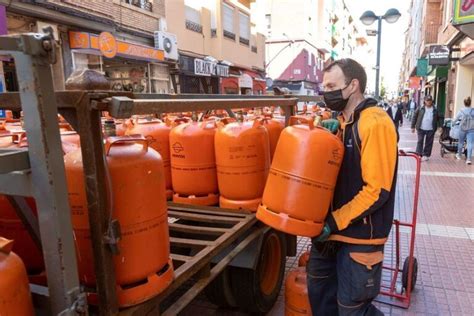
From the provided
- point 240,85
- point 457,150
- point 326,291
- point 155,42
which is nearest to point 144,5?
point 155,42

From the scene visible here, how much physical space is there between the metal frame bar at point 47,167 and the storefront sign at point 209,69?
52.3 feet

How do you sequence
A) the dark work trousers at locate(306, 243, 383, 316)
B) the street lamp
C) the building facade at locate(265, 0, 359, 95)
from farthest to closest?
1. the building facade at locate(265, 0, 359, 95)
2. the street lamp
3. the dark work trousers at locate(306, 243, 383, 316)

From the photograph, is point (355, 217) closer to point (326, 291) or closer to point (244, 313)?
point (326, 291)

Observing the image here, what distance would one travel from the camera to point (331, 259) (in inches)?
107

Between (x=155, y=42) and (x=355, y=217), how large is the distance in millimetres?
13360

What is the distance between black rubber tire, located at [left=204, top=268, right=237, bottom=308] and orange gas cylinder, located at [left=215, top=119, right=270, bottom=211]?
64cm

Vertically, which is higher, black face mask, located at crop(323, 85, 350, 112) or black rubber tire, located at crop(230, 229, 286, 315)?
black face mask, located at crop(323, 85, 350, 112)

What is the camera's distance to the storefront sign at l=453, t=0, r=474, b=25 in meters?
9.60

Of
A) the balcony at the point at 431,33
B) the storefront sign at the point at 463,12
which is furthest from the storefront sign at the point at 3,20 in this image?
the balcony at the point at 431,33

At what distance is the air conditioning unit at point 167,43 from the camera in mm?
14281

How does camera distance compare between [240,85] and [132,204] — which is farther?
[240,85]

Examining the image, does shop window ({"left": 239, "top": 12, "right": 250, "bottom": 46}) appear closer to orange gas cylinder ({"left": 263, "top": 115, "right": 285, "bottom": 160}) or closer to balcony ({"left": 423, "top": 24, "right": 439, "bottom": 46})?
balcony ({"left": 423, "top": 24, "right": 439, "bottom": 46})

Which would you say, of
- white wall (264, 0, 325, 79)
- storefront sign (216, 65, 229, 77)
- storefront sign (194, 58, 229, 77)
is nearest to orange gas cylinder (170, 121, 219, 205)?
A: storefront sign (194, 58, 229, 77)

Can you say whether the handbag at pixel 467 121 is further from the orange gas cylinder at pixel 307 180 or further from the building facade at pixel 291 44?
the building facade at pixel 291 44
